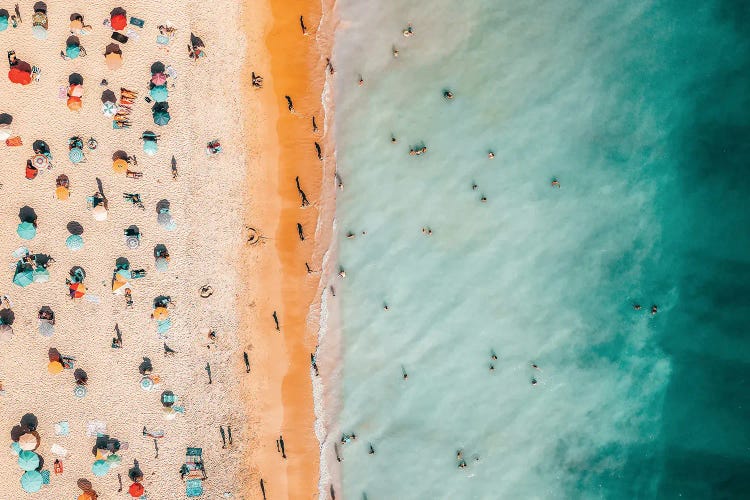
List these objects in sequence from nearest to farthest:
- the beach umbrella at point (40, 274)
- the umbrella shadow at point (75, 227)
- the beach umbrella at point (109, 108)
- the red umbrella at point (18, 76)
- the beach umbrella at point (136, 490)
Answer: the red umbrella at point (18, 76), the beach umbrella at point (109, 108), the beach umbrella at point (40, 274), the umbrella shadow at point (75, 227), the beach umbrella at point (136, 490)

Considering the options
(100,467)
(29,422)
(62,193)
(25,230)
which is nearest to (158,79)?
(62,193)

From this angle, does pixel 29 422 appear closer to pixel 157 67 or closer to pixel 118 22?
pixel 157 67

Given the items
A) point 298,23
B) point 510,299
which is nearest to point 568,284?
point 510,299

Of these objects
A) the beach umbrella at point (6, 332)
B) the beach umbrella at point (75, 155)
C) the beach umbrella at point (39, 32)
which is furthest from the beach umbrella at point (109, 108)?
the beach umbrella at point (6, 332)

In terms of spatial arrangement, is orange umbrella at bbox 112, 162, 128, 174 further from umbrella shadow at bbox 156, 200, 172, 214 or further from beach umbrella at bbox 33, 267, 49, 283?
beach umbrella at bbox 33, 267, 49, 283

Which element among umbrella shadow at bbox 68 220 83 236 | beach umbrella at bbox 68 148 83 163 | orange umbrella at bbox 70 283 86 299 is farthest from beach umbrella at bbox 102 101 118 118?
orange umbrella at bbox 70 283 86 299

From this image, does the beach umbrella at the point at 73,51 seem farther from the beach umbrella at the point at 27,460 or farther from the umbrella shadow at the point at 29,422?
the beach umbrella at the point at 27,460
